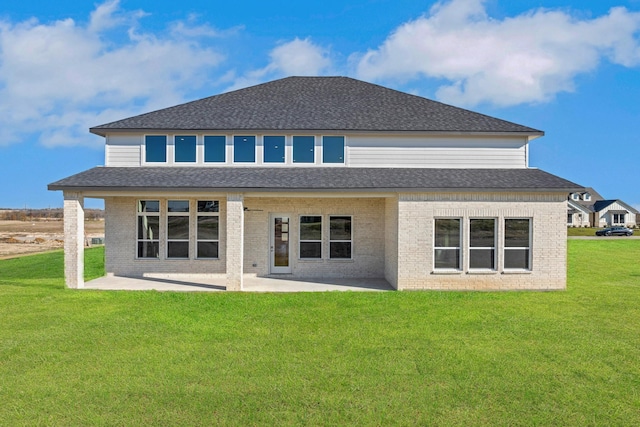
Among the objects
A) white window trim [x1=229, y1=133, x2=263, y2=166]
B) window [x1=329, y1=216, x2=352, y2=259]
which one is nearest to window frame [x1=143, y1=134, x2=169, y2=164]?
white window trim [x1=229, y1=133, x2=263, y2=166]

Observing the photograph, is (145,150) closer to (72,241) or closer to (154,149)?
(154,149)

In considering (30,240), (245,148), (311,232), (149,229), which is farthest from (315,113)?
(30,240)

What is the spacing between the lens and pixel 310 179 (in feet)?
44.1

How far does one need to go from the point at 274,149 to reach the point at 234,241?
4034 millimetres

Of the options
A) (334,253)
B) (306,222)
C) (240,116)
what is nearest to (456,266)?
(334,253)

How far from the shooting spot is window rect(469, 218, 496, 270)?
13.0 m

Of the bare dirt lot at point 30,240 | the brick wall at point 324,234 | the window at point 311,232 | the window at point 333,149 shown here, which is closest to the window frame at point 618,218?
the brick wall at point 324,234

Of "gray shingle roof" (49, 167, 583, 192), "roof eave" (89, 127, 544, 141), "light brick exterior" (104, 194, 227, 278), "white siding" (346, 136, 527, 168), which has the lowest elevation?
"light brick exterior" (104, 194, 227, 278)

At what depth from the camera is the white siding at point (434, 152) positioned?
587 inches

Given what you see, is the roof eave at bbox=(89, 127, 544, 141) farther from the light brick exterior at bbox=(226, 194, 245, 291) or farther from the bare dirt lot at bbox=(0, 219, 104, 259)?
the bare dirt lot at bbox=(0, 219, 104, 259)

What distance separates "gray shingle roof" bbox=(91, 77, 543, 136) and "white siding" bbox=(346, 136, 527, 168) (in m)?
0.43

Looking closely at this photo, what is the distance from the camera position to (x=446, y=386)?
19.1 ft

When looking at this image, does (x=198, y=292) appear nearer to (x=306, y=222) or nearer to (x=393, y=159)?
(x=306, y=222)

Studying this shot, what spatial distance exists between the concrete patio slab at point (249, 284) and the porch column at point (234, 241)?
0.47 m
